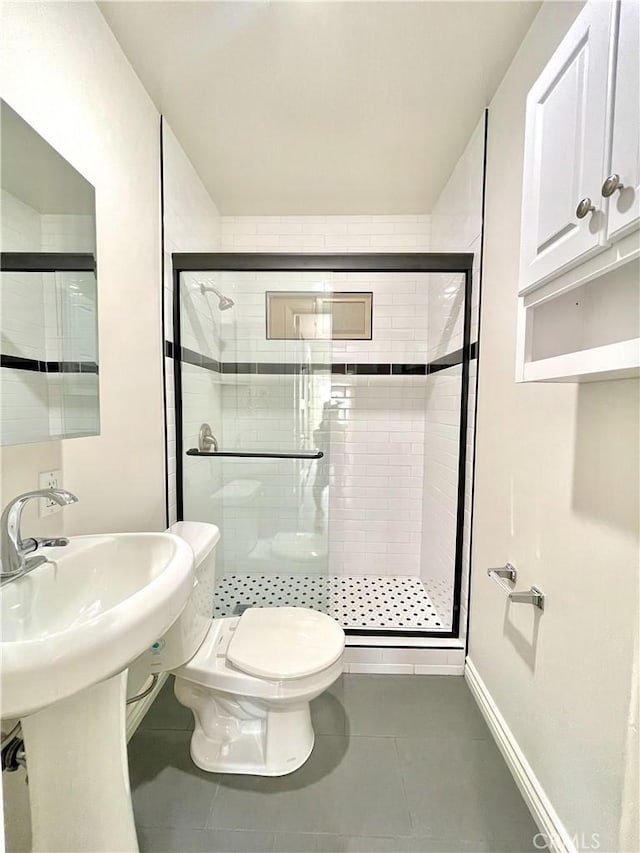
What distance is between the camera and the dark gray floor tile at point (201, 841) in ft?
3.81

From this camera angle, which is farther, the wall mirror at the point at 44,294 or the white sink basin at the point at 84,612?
the wall mirror at the point at 44,294

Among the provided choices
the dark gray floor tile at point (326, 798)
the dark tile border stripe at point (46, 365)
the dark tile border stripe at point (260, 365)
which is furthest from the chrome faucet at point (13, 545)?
the dark tile border stripe at point (260, 365)

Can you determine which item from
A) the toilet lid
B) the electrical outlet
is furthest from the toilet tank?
the electrical outlet

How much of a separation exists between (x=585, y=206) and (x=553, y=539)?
0.91 metres

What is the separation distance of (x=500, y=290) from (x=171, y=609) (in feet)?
5.27

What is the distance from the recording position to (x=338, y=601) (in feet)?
7.80

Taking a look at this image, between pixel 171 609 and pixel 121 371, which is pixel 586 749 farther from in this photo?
pixel 121 371

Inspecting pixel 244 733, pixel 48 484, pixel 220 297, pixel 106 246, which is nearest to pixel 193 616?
pixel 244 733

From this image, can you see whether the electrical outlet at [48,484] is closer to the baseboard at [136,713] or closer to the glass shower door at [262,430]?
the baseboard at [136,713]

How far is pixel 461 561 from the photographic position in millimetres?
2006

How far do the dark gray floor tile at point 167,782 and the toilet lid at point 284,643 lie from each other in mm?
422

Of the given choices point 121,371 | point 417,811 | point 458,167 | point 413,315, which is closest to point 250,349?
point 121,371

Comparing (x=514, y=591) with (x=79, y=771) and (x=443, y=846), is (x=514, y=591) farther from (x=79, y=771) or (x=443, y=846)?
(x=79, y=771)

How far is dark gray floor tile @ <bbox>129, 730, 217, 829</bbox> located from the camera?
1248mm
